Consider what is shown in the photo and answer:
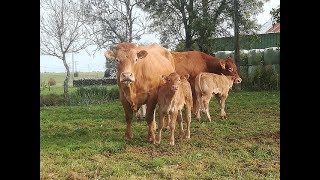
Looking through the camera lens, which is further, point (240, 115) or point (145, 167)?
point (240, 115)

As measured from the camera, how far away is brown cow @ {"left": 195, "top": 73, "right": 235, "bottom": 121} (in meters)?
2.55

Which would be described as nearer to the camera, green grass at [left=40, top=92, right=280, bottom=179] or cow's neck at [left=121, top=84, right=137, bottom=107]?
green grass at [left=40, top=92, right=280, bottom=179]

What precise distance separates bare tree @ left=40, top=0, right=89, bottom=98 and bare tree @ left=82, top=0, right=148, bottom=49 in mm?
56

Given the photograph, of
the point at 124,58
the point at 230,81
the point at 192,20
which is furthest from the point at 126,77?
the point at 230,81

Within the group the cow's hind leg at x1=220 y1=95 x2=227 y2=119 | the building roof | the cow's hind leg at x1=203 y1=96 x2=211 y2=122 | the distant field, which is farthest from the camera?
the cow's hind leg at x1=203 y1=96 x2=211 y2=122

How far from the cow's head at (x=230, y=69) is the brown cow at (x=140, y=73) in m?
0.29

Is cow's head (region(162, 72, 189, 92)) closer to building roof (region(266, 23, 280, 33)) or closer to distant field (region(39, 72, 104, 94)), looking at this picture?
distant field (region(39, 72, 104, 94))

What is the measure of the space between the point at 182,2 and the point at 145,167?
2.82 ft

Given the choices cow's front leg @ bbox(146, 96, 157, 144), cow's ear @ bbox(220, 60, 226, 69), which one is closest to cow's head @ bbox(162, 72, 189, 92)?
cow's front leg @ bbox(146, 96, 157, 144)

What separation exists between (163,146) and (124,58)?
1.62 feet

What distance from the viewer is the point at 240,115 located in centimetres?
251

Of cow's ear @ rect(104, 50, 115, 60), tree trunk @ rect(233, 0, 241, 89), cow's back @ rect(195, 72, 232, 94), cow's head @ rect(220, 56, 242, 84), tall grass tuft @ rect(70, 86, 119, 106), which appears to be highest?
tree trunk @ rect(233, 0, 241, 89)
